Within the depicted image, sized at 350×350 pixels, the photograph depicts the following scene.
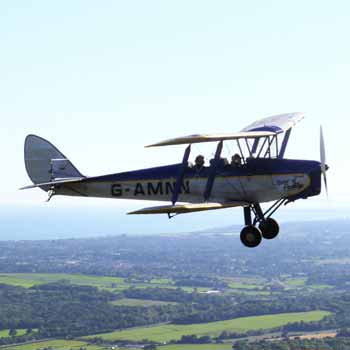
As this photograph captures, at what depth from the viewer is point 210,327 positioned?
15888 centimetres

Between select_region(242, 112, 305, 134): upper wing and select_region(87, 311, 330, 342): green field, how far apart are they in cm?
11085

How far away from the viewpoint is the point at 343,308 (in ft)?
616

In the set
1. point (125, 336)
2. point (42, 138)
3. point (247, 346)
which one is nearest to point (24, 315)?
point (125, 336)

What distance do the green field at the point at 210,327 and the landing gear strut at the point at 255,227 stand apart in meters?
114

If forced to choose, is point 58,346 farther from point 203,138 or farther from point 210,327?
point 203,138

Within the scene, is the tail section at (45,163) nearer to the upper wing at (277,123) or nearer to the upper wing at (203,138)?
the upper wing at (277,123)

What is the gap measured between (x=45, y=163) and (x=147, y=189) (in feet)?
18.5

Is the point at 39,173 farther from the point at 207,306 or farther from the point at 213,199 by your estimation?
the point at 207,306

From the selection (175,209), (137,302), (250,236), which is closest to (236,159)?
(250,236)

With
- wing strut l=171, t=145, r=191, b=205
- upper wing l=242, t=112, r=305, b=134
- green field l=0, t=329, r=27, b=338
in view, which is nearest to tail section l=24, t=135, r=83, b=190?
wing strut l=171, t=145, r=191, b=205

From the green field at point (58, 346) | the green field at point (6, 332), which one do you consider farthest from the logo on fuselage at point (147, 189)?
the green field at point (6, 332)

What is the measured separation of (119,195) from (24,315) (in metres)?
165

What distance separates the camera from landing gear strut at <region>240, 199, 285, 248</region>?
23.6m

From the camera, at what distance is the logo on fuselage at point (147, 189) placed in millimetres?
23625
